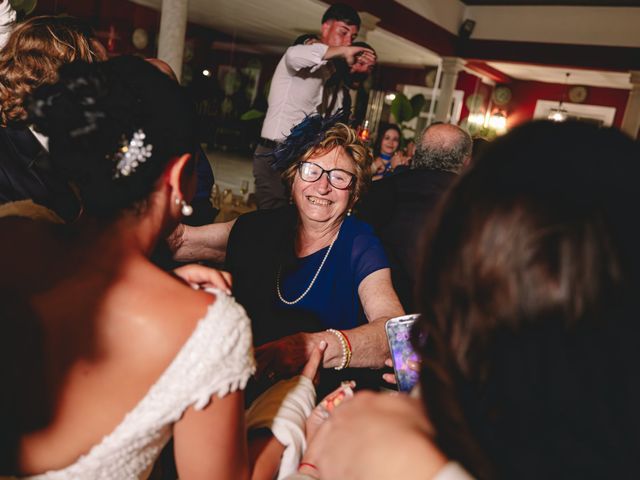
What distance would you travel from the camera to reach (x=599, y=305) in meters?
0.49

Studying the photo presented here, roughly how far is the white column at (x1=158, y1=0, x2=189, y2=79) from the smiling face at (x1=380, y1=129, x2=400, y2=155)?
245cm

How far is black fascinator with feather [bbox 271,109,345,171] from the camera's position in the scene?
6.36ft

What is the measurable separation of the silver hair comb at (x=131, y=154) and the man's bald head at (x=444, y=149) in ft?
7.14

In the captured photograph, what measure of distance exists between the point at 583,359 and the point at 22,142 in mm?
1642

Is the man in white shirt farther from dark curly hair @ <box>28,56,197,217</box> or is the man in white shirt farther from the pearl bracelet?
dark curly hair @ <box>28,56,197,217</box>

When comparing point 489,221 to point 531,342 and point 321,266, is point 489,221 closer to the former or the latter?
point 531,342

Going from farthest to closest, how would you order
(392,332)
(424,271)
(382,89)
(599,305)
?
(382,89)
(392,332)
(424,271)
(599,305)

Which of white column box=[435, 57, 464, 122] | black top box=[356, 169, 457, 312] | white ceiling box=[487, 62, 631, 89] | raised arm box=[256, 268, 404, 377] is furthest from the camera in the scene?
white ceiling box=[487, 62, 631, 89]

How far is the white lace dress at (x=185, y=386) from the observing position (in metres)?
0.80

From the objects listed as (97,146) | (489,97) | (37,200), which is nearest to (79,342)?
(97,146)

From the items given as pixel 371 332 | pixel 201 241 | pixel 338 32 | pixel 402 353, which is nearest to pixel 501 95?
pixel 338 32

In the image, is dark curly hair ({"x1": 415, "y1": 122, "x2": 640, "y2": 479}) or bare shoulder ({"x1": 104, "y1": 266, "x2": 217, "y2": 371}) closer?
dark curly hair ({"x1": 415, "y1": 122, "x2": 640, "y2": 479})

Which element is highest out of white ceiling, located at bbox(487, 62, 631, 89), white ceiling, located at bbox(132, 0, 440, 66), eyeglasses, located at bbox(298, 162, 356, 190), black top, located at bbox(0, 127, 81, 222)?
white ceiling, located at bbox(487, 62, 631, 89)

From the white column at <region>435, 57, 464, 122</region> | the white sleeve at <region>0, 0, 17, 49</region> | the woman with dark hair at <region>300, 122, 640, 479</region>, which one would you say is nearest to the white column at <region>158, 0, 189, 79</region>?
the white sleeve at <region>0, 0, 17, 49</region>
